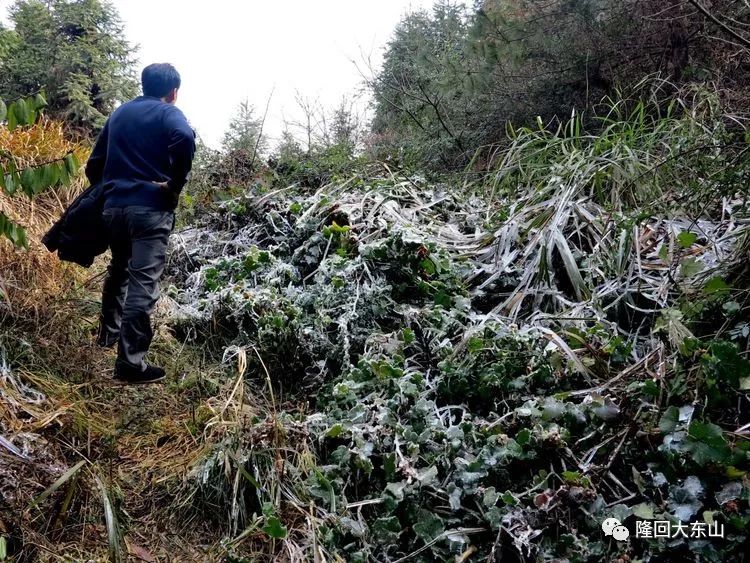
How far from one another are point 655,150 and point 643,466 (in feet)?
8.49

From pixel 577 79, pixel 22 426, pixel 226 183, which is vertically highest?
pixel 577 79

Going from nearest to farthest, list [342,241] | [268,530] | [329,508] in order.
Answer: [268,530] < [329,508] < [342,241]

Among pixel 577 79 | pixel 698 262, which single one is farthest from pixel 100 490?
pixel 577 79

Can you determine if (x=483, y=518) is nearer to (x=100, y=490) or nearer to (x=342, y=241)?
(x=100, y=490)

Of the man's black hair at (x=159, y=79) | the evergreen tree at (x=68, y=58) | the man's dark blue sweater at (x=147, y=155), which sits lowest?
the man's dark blue sweater at (x=147, y=155)

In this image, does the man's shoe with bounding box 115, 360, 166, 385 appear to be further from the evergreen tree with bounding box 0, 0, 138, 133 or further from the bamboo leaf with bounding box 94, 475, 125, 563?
the evergreen tree with bounding box 0, 0, 138, 133

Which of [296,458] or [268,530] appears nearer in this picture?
[268,530]

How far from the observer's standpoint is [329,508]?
188cm

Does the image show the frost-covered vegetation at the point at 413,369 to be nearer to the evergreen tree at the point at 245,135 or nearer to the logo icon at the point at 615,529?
the logo icon at the point at 615,529

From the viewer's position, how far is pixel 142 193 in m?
2.59

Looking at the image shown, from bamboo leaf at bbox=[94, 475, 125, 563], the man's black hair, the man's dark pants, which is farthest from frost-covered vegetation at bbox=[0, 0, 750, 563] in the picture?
the man's black hair

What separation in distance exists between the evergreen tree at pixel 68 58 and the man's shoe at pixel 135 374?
9039 millimetres

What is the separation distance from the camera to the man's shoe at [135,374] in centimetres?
256

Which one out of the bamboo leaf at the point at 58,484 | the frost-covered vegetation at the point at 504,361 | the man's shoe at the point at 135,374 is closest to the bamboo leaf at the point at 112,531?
the bamboo leaf at the point at 58,484
